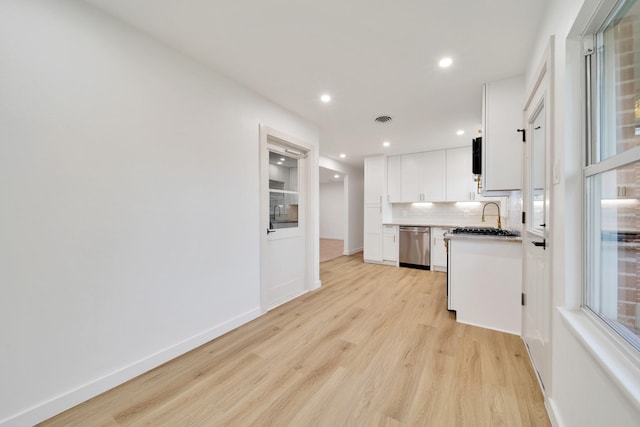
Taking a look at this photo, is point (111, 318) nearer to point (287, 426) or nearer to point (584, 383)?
point (287, 426)

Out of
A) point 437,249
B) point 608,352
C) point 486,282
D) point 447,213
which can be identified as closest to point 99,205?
point 608,352

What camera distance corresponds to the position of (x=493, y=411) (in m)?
1.40

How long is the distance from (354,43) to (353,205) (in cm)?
523

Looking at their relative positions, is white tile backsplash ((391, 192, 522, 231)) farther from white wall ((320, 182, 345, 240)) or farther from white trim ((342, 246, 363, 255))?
white wall ((320, 182, 345, 240))

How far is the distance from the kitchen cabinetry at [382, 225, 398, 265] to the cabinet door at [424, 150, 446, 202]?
37.2 inches

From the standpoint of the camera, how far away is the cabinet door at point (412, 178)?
5203 mm

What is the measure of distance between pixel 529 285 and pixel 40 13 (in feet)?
12.5

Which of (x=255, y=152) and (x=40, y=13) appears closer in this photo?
(x=40, y=13)

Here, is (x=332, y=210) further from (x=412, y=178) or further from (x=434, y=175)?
(x=434, y=175)

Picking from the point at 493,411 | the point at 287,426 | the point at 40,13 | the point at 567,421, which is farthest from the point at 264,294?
the point at 40,13

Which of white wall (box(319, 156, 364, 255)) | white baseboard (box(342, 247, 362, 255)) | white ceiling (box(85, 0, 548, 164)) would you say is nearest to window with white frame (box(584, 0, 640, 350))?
white ceiling (box(85, 0, 548, 164))

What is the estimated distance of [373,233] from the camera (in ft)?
18.3

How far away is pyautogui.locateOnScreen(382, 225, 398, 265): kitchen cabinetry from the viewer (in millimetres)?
5215

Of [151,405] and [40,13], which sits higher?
[40,13]
